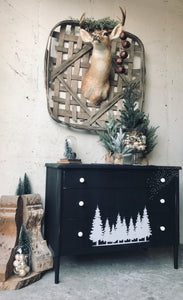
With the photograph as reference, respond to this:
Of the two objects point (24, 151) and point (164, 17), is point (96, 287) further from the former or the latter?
point (164, 17)

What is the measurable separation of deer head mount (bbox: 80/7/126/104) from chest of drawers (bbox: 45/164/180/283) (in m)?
0.82

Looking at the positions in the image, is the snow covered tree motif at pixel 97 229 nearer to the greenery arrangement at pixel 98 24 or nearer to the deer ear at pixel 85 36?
the deer ear at pixel 85 36

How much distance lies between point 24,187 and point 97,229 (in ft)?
2.42

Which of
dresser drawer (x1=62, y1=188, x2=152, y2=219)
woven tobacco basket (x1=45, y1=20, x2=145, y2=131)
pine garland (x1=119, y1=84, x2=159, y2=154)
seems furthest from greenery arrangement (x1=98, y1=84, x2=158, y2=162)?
dresser drawer (x1=62, y1=188, x2=152, y2=219)

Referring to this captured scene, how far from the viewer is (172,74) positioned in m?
2.54

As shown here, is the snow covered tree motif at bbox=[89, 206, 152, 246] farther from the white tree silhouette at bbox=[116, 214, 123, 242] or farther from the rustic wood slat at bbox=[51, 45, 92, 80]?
the rustic wood slat at bbox=[51, 45, 92, 80]

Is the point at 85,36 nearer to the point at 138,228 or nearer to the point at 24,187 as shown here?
the point at 24,187

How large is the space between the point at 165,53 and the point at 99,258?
7.05 ft

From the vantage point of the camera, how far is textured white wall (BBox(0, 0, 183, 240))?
2.02 m

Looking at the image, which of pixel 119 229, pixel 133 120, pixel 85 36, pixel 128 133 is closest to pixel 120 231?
pixel 119 229

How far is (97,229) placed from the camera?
1.60 metres

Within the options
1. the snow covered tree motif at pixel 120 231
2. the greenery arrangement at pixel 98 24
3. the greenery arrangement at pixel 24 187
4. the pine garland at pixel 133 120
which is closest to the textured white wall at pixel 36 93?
the greenery arrangement at pixel 24 187

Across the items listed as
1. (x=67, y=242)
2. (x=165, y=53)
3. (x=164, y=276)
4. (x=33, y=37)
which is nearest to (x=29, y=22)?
(x=33, y=37)

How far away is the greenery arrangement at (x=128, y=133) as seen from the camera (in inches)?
78.6
